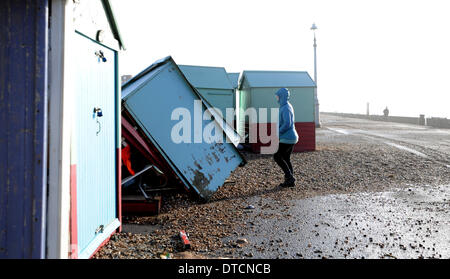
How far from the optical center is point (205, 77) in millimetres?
13508

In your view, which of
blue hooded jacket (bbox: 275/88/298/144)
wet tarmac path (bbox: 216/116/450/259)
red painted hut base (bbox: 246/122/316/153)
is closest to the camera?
wet tarmac path (bbox: 216/116/450/259)

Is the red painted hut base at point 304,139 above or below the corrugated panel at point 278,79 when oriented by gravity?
below

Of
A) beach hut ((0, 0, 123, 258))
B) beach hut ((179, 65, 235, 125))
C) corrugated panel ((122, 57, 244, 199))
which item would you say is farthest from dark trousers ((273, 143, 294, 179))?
beach hut ((179, 65, 235, 125))

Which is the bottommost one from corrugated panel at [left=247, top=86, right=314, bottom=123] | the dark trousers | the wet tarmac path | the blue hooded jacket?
the wet tarmac path

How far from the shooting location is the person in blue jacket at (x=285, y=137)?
283 inches

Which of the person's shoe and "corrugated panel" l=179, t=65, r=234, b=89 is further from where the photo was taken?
"corrugated panel" l=179, t=65, r=234, b=89

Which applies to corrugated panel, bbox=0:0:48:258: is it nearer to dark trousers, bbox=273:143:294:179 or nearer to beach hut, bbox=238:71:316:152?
dark trousers, bbox=273:143:294:179

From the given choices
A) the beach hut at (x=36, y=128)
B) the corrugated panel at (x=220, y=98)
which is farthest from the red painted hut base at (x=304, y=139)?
the beach hut at (x=36, y=128)

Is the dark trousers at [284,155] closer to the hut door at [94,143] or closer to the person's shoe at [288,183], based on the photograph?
the person's shoe at [288,183]

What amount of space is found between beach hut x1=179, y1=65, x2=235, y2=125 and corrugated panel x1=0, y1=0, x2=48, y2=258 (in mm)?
10365

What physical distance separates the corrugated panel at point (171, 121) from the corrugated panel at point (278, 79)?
24.1 feet

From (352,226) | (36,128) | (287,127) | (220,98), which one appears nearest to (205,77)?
(220,98)

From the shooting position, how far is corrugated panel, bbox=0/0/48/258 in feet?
8.76

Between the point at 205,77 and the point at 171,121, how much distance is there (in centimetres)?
795
